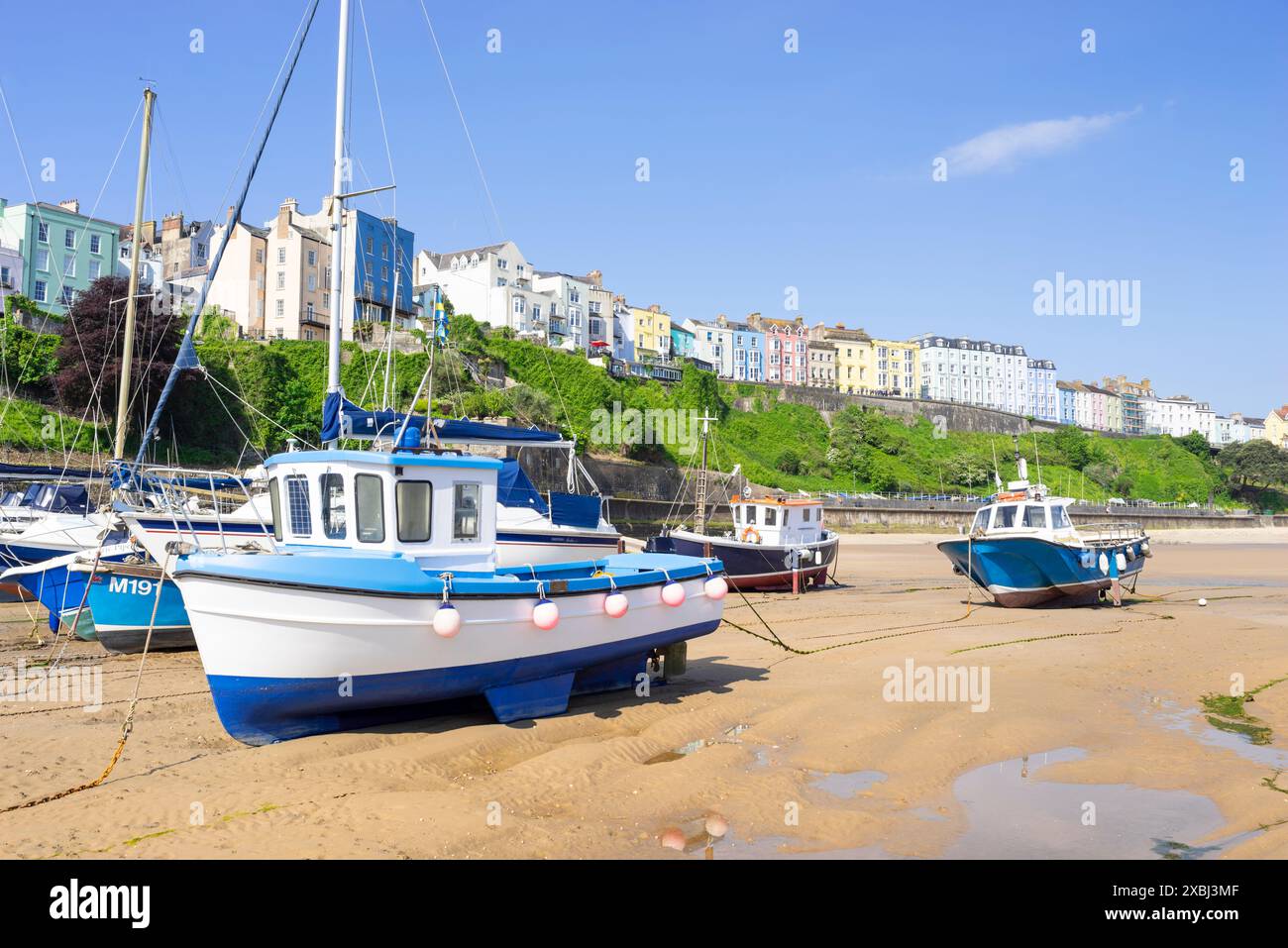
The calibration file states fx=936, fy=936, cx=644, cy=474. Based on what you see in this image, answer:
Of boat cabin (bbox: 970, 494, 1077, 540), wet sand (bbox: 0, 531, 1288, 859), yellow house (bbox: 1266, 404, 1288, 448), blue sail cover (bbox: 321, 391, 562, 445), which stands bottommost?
wet sand (bbox: 0, 531, 1288, 859)

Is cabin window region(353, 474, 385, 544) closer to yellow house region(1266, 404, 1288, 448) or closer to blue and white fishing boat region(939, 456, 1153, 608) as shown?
blue and white fishing boat region(939, 456, 1153, 608)

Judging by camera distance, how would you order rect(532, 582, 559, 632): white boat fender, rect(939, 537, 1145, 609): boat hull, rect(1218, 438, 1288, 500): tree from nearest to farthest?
rect(532, 582, 559, 632): white boat fender < rect(939, 537, 1145, 609): boat hull < rect(1218, 438, 1288, 500): tree

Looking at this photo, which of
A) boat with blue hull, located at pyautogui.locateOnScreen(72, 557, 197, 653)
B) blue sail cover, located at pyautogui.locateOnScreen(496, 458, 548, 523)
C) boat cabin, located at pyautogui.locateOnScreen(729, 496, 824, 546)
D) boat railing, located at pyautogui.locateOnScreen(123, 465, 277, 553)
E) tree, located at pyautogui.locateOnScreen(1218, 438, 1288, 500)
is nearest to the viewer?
boat with blue hull, located at pyautogui.locateOnScreen(72, 557, 197, 653)

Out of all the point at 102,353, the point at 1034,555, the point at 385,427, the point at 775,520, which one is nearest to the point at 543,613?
the point at 385,427

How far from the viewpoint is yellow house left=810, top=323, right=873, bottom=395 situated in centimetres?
11238

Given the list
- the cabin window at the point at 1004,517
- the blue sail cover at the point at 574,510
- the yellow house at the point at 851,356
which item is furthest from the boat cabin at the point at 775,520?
the yellow house at the point at 851,356

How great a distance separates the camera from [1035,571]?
20203 mm

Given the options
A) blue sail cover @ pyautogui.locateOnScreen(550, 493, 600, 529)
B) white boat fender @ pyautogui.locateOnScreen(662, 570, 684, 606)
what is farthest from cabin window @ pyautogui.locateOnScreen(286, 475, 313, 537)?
blue sail cover @ pyautogui.locateOnScreen(550, 493, 600, 529)

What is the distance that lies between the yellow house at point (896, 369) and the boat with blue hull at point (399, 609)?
108 metres

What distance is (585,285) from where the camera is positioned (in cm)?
8025

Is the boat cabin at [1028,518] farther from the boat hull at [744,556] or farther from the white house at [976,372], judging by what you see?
the white house at [976,372]

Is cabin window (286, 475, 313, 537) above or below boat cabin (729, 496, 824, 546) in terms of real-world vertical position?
above

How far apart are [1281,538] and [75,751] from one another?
248ft

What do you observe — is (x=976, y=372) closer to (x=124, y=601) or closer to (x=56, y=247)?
(x=56, y=247)
